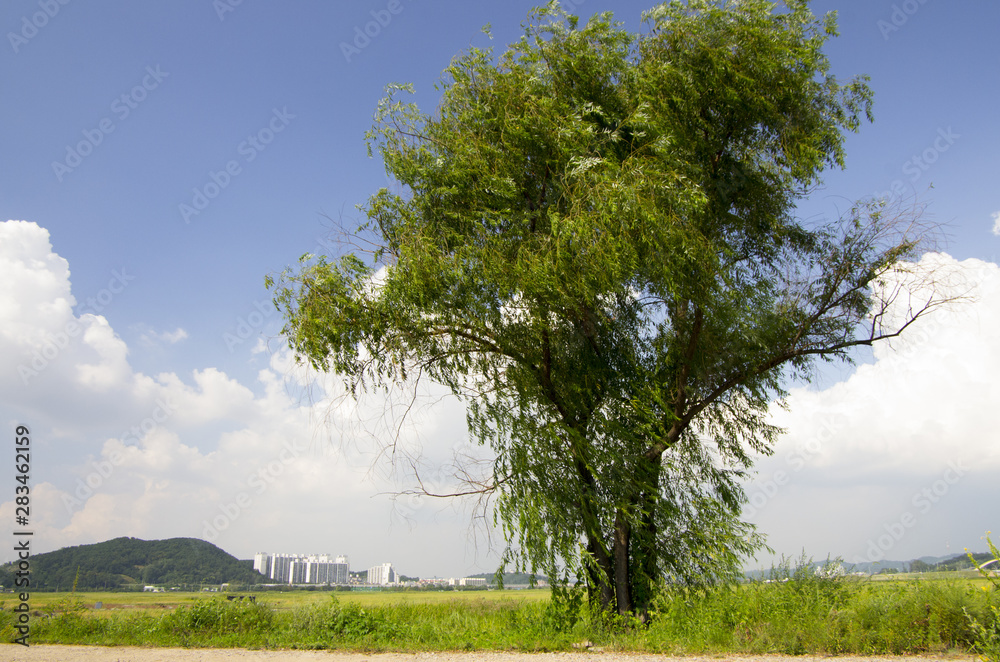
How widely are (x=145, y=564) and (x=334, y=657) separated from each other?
66.2ft

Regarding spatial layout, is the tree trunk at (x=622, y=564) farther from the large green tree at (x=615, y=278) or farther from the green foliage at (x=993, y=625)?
the green foliage at (x=993, y=625)

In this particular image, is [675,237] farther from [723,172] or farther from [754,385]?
[754,385]

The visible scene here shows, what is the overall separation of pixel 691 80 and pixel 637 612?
31.0 feet

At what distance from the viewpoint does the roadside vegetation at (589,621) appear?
745 centimetres

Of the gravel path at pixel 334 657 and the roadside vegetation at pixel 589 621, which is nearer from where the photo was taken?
the gravel path at pixel 334 657

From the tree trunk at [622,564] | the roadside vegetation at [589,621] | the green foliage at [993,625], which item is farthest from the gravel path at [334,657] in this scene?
the tree trunk at [622,564]

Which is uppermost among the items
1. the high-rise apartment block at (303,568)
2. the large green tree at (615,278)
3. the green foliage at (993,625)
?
the large green tree at (615,278)

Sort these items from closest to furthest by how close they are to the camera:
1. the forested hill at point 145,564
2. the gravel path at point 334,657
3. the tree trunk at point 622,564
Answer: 1. the gravel path at point 334,657
2. the tree trunk at point 622,564
3. the forested hill at point 145,564

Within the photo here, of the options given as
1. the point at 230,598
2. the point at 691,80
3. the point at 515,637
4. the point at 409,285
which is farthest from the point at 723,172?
the point at 230,598

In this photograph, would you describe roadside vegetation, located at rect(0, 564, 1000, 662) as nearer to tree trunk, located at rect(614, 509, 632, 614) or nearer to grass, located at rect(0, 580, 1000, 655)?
grass, located at rect(0, 580, 1000, 655)

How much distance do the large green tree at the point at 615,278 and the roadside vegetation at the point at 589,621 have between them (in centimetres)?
77

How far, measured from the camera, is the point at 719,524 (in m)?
9.26

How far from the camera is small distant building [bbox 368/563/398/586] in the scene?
79.2 ft

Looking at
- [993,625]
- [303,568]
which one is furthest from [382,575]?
[993,625]
